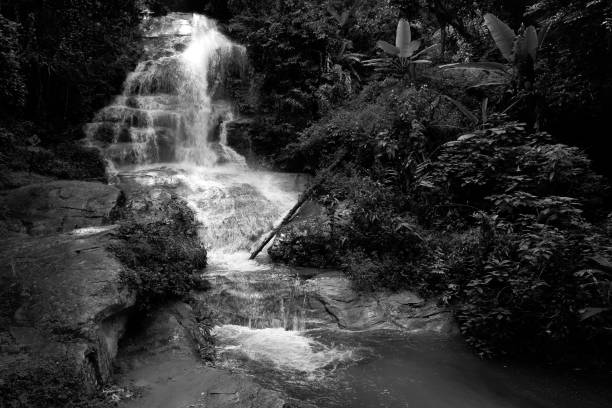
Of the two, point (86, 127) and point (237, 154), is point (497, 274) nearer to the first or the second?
point (237, 154)

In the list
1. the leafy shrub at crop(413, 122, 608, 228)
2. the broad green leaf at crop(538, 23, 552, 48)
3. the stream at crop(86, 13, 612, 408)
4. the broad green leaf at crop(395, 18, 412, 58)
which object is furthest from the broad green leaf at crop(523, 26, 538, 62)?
the stream at crop(86, 13, 612, 408)

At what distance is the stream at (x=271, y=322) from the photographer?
15.6 feet

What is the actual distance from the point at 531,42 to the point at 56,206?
10.9m

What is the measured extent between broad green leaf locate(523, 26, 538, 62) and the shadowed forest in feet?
0.14

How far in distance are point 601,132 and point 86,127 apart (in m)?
14.9

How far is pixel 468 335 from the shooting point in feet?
19.9

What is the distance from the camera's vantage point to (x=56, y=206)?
873cm

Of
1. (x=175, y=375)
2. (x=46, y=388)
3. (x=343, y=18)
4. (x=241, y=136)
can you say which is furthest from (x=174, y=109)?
(x=46, y=388)

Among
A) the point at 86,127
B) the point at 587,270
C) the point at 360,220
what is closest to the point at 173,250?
the point at 360,220

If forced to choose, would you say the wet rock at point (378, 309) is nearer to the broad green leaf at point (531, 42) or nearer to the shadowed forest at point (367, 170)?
the shadowed forest at point (367, 170)

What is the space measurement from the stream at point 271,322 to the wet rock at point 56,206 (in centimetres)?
185

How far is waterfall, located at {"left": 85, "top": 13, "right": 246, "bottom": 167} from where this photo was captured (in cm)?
1345

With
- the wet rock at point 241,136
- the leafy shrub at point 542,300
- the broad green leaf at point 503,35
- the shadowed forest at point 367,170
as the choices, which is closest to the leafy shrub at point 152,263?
the shadowed forest at point 367,170

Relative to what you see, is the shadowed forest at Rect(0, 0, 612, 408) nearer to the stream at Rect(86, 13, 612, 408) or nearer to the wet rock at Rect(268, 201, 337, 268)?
the wet rock at Rect(268, 201, 337, 268)
